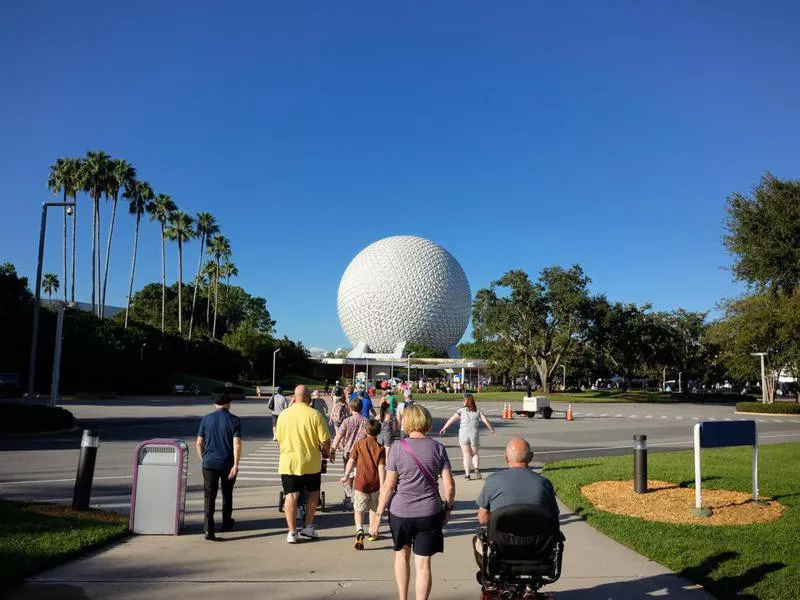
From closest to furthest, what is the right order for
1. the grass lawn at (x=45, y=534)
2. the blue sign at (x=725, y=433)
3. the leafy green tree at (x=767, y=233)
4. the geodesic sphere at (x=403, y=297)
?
the grass lawn at (x=45, y=534), the blue sign at (x=725, y=433), the leafy green tree at (x=767, y=233), the geodesic sphere at (x=403, y=297)

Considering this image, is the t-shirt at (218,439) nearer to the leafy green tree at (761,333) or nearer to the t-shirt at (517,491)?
the t-shirt at (517,491)

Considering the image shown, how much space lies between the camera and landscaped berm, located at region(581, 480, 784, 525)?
8.52m

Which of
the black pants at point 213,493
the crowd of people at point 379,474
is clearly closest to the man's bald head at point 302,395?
the crowd of people at point 379,474

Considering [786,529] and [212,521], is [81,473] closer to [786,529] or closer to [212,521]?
[212,521]

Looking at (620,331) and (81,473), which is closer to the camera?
(81,473)

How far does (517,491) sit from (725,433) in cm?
594

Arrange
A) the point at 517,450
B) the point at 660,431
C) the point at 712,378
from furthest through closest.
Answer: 1. the point at 712,378
2. the point at 660,431
3. the point at 517,450

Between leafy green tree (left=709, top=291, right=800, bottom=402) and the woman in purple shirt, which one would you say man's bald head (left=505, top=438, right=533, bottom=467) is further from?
leafy green tree (left=709, top=291, right=800, bottom=402)

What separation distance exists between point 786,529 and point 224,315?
9864 cm

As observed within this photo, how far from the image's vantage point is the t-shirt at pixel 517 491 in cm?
462

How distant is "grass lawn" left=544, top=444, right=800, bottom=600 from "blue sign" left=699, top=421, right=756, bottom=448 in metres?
1.06

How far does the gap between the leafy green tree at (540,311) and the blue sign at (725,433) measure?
154ft

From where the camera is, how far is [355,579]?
6.01m

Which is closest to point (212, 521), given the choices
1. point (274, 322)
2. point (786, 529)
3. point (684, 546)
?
point (684, 546)
